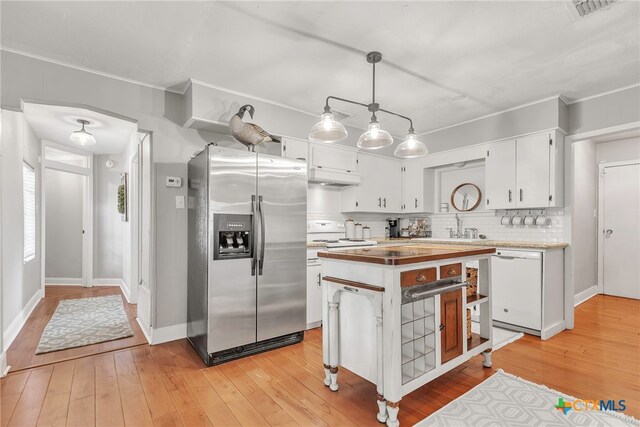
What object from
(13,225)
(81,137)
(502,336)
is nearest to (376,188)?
(502,336)

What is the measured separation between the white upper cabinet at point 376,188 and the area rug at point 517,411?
2.84 meters

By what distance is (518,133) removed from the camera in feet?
12.8

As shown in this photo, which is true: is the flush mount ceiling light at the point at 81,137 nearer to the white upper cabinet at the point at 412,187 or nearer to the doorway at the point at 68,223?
the doorway at the point at 68,223

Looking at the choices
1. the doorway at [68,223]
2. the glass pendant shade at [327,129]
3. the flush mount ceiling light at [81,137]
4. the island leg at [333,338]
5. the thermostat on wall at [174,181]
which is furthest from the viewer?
the doorway at [68,223]

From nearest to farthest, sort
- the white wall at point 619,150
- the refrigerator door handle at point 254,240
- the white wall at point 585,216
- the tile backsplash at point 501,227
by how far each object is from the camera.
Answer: the refrigerator door handle at point 254,240
the tile backsplash at point 501,227
the white wall at point 585,216
the white wall at point 619,150

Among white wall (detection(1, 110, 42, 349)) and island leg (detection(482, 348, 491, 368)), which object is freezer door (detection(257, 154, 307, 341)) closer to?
island leg (detection(482, 348, 491, 368))

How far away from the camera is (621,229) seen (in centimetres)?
509

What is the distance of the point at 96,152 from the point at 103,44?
13.7 ft

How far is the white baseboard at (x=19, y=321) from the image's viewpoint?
10.3 ft

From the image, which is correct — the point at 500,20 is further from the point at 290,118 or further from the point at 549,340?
the point at 549,340

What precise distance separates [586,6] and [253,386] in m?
3.44

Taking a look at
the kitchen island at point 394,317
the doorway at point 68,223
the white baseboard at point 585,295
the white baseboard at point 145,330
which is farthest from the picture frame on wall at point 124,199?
the white baseboard at point 585,295

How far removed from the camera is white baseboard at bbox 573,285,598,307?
4.69 metres

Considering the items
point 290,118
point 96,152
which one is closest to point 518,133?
point 290,118
